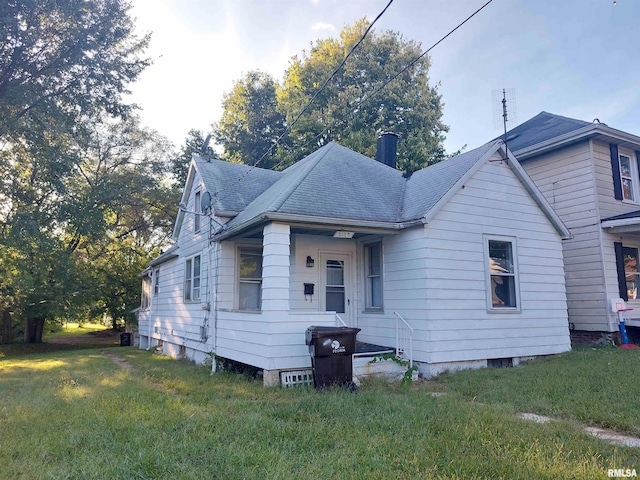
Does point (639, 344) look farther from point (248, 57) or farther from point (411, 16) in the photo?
point (248, 57)

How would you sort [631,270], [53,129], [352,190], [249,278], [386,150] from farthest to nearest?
[53,129]
[386,150]
[631,270]
[249,278]
[352,190]

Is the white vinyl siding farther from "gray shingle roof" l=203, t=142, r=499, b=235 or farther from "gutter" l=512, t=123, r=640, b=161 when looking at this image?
"gray shingle roof" l=203, t=142, r=499, b=235

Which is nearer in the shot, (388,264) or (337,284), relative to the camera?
(388,264)

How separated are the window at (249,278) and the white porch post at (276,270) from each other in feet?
8.42

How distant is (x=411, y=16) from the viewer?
6520mm

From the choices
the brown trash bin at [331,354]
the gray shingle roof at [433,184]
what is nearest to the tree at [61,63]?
the gray shingle roof at [433,184]

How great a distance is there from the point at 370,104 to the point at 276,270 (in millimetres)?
17705

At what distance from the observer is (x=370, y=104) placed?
22.9 metres

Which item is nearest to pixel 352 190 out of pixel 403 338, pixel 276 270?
pixel 276 270

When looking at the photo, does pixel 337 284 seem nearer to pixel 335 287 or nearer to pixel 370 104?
pixel 335 287

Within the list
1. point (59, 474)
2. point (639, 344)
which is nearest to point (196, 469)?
point (59, 474)

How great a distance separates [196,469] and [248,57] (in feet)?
23.5

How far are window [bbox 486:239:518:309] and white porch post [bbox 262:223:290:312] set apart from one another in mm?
4298

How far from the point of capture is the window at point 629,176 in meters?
12.2
